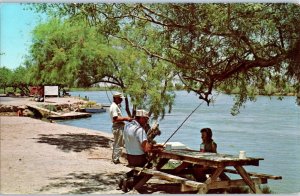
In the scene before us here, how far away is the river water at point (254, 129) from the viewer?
5.78 meters

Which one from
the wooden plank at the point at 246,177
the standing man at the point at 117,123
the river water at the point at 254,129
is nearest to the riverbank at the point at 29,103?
the river water at the point at 254,129

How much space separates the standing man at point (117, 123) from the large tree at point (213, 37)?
0.77m

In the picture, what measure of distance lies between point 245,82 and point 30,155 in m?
2.46

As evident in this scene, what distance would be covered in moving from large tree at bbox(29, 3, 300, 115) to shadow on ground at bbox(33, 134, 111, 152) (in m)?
1.57

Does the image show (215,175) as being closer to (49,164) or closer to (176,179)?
(176,179)

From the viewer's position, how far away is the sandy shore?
5.29 meters

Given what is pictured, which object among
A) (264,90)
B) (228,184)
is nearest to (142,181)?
(228,184)

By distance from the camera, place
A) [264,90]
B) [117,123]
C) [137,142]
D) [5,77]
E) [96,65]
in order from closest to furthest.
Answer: [137,142], [5,77], [117,123], [264,90], [96,65]

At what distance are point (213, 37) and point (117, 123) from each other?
1.41 m

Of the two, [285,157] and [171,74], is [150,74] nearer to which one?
[171,74]

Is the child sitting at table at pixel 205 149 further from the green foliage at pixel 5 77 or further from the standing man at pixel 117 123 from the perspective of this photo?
the green foliage at pixel 5 77

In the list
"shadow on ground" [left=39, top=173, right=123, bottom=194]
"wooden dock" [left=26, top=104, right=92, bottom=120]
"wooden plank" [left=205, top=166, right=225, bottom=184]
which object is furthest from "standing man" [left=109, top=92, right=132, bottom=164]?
"wooden dock" [left=26, top=104, right=92, bottom=120]

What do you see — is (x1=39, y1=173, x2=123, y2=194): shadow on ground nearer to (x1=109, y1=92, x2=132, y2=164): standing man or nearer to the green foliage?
(x1=109, y1=92, x2=132, y2=164): standing man

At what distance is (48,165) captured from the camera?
230 inches
